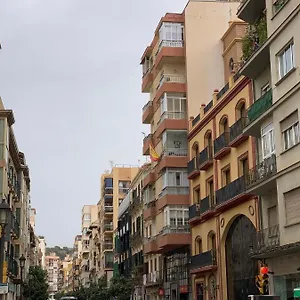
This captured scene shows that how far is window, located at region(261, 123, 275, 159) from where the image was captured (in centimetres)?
2558

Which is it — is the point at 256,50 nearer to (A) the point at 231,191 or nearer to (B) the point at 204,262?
(A) the point at 231,191

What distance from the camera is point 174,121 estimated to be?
44562mm

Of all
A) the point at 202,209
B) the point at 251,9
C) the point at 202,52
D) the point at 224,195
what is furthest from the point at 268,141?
the point at 202,52

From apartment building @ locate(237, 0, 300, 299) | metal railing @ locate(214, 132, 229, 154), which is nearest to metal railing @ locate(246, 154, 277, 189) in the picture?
apartment building @ locate(237, 0, 300, 299)

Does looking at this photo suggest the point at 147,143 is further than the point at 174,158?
Yes

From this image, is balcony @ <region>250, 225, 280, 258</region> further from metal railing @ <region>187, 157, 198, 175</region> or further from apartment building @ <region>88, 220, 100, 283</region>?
apartment building @ <region>88, 220, 100, 283</region>

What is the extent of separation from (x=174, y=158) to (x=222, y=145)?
31.4 ft

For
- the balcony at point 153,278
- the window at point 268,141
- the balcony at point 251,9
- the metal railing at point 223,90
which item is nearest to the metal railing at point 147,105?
the balcony at point 153,278

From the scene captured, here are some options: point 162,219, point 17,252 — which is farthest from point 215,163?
point 17,252

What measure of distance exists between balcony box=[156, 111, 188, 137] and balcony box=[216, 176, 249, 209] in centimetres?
954

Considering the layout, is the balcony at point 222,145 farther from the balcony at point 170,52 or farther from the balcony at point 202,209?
the balcony at point 170,52

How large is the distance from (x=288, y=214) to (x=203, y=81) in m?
22.8

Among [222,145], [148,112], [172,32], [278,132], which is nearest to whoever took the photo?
[278,132]

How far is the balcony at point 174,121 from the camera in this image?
44438 mm
